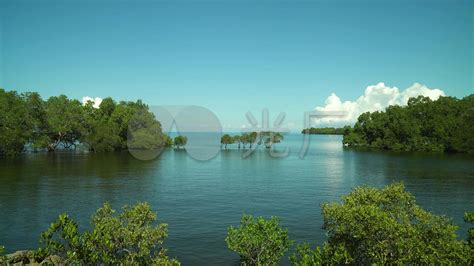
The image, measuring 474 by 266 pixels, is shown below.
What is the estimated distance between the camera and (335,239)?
2342 cm

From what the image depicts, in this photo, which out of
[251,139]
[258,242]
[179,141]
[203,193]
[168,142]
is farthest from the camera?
[168,142]

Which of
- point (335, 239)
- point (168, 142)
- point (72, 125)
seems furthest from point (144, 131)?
point (335, 239)

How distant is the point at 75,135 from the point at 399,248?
456ft

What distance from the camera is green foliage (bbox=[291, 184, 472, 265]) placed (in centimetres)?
1909

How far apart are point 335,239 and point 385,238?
3860 mm

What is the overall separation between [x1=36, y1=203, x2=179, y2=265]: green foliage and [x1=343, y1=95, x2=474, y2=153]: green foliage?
141 meters

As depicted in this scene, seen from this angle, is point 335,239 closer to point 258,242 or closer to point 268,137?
point 258,242

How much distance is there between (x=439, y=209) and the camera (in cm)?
4853

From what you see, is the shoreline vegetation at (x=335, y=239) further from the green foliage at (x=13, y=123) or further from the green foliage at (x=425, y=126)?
the green foliage at (x=425, y=126)

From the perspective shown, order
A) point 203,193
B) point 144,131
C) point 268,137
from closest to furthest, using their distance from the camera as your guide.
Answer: point 203,193, point 144,131, point 268,137

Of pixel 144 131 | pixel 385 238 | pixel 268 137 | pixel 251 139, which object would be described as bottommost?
pixel 385 238

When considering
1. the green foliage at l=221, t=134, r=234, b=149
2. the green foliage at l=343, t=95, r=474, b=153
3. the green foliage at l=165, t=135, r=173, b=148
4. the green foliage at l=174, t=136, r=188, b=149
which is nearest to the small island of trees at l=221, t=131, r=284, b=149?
A: the green foliage at l=221, t=134, r=234, b=149

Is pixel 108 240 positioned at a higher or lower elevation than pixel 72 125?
lower

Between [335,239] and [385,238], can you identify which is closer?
[385,238]
